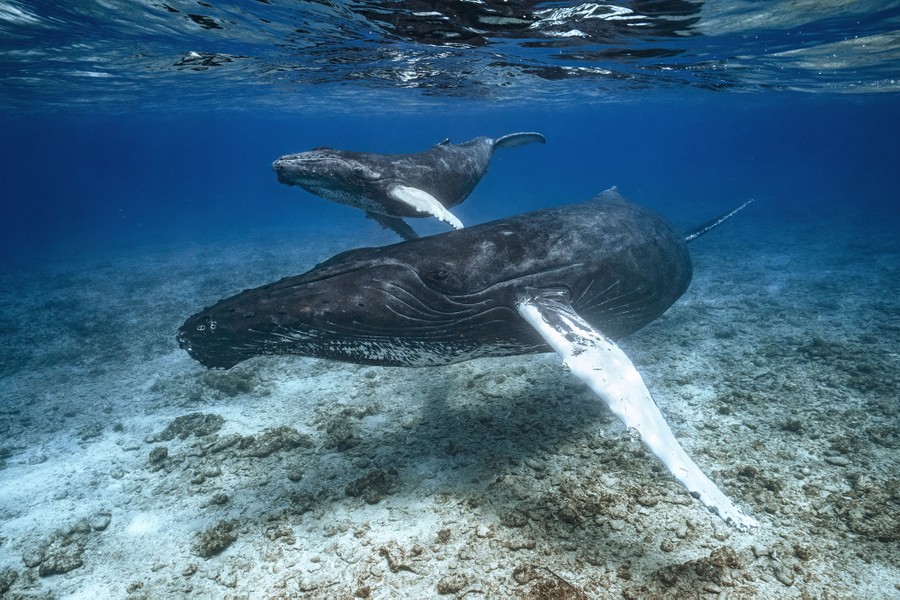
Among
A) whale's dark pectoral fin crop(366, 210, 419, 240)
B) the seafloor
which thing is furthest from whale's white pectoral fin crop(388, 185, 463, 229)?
the seafloor

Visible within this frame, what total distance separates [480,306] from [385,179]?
8.67 ft

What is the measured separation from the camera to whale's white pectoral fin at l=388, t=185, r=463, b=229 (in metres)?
6.08

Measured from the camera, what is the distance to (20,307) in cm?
1579

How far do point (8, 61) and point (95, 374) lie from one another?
16.0 metres

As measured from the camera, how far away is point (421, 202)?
6.16 m

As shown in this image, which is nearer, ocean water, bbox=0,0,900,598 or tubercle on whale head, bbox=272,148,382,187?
ocean water, bbox=0,0,900,598

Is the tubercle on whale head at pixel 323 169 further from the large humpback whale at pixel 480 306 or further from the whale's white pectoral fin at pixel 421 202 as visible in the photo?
the large humpback whale at pixel 480 306

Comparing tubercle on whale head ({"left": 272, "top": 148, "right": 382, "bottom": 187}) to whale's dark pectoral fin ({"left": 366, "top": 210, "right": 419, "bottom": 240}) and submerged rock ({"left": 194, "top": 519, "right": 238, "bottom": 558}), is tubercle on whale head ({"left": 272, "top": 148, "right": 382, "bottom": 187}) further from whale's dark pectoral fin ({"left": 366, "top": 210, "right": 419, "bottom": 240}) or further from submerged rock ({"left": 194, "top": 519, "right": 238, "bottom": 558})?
submerged rock ({"left": 194, "top": 519, "right": 238, "bottom": 558})

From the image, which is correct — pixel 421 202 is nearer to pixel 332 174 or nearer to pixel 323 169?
pixel 332 174

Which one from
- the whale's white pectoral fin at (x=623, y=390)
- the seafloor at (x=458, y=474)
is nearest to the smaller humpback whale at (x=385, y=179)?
the whale's white pectoral fin at (x=623, y=390)

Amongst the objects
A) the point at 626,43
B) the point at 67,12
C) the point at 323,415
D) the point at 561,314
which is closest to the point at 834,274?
the point at 626,43

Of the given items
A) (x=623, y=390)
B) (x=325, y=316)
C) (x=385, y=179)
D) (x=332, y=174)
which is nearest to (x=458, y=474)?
(x=623, y=390)

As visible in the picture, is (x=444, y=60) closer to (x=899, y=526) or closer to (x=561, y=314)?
(x=561, y=314)

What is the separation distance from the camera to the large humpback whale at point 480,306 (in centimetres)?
413
